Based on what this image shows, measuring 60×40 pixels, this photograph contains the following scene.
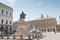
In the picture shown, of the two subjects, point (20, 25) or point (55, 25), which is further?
point (55, 25)

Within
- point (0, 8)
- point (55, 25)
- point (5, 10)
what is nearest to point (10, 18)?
point (5, 10)

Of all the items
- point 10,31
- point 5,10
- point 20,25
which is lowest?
point 10,31

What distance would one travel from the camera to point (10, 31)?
36688mm

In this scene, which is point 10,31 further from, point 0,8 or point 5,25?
point 0,8

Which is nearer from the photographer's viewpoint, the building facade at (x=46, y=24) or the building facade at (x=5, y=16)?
the building facade at (x=5, y=16)

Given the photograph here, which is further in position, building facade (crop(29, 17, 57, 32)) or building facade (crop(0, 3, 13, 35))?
building facade (crop(29, 17, 57, 32))

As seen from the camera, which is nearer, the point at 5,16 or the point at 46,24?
the point at 5,16

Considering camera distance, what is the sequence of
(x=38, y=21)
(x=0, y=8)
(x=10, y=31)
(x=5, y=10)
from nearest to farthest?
(x=0, y=8), (x=5, y=10), (x=10, y=31), (x=38, y=21)

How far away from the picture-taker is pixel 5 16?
33.8 metres

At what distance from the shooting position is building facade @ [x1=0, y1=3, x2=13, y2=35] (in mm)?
31820

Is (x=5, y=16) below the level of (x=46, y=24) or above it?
above

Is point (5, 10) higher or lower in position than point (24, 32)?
higher

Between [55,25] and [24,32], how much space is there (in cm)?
4617

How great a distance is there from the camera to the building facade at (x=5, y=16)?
31.8 meters
